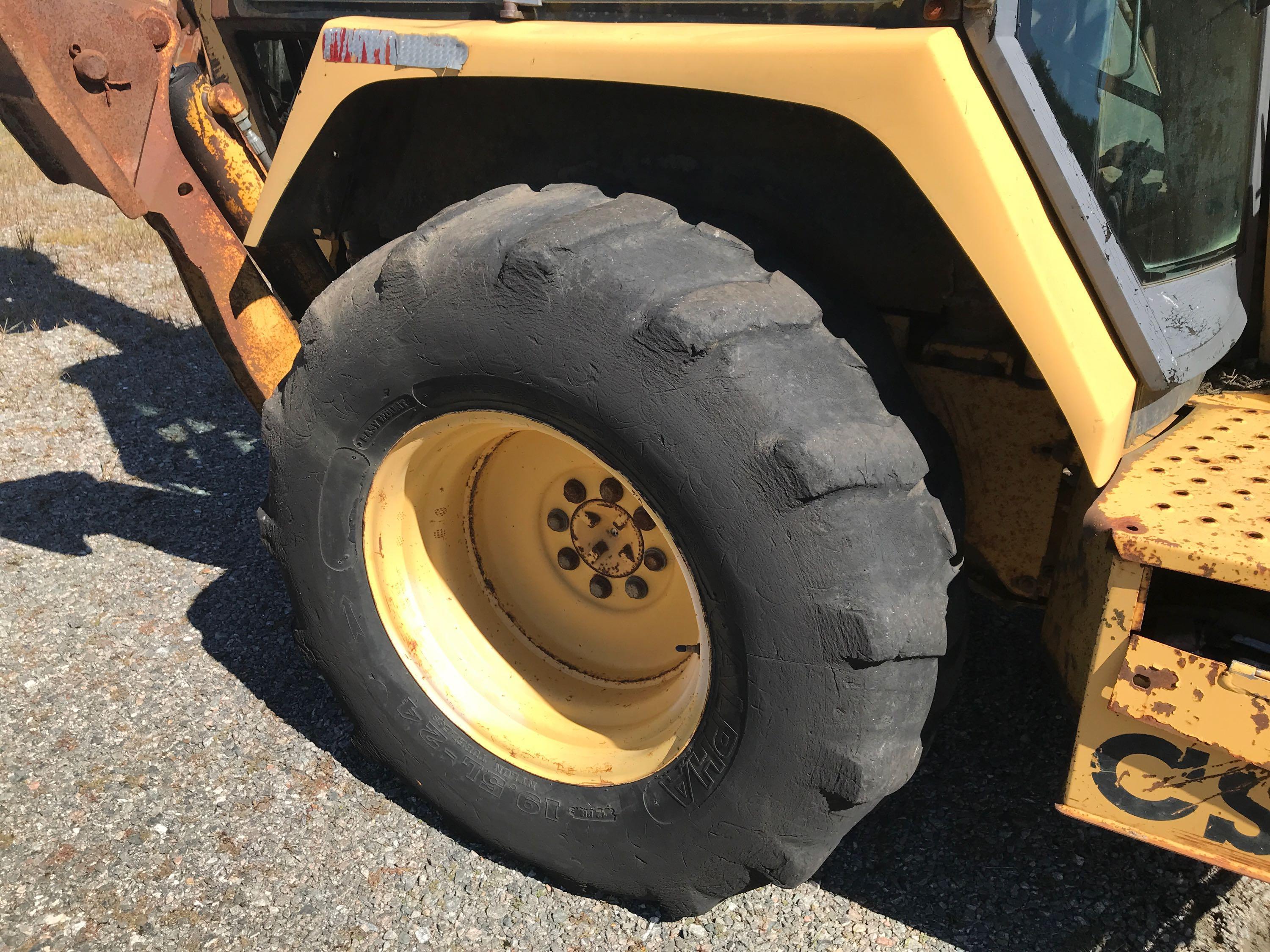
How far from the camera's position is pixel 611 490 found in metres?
1.97

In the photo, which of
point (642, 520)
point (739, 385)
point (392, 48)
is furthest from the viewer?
point (642, 520)

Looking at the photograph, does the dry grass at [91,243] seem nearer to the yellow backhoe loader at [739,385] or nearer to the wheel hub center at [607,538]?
the yellow backhoe loader at [739,385]

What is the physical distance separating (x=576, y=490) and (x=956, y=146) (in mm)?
990

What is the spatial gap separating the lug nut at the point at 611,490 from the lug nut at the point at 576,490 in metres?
0.04

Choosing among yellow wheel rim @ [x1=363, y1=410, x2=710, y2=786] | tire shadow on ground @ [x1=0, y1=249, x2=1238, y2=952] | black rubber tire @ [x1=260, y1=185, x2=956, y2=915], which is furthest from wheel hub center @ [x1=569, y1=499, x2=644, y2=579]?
tire shadow on ground @ [x1=0, y1=249, x2=1238, y2=952]

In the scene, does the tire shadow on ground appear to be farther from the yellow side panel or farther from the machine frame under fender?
the yellow side panel

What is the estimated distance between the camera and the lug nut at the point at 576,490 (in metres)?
2.00

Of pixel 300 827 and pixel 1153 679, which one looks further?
pixel 300 827

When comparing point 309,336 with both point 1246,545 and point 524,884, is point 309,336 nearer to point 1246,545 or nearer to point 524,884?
point 524,884

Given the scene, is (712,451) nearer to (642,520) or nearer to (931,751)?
(642,520)

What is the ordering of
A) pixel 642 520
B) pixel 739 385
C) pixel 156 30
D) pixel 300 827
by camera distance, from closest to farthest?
pixel 739 385 < pixel 642 520 < pixel 300 827 < pixel 156 30

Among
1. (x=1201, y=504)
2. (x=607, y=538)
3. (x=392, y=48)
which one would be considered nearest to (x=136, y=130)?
(x=392, y=48)

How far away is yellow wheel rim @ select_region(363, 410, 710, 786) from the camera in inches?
76.9

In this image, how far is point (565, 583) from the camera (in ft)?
7.04
